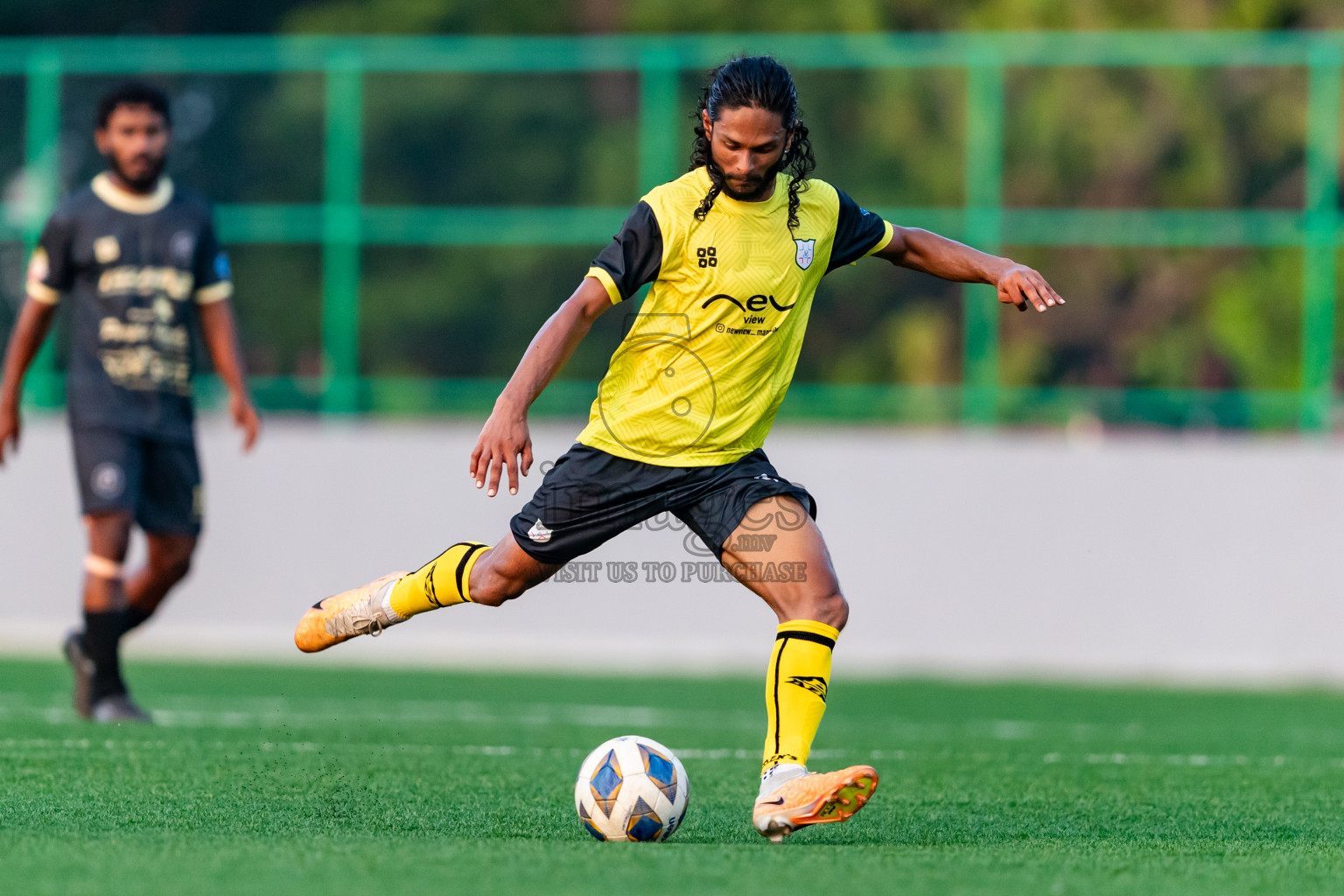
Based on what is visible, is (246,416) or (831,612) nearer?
(831,612)

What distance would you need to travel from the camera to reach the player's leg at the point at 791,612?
5.03 m

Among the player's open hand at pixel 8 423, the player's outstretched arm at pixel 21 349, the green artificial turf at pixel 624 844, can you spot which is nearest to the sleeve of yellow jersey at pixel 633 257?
the green artificial turf at pixel 624 844

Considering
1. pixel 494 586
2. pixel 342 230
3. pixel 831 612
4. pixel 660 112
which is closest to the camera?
pixel 831 612

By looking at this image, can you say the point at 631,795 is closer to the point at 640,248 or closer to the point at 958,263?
the point at 640,248

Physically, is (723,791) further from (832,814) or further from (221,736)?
(221,736)

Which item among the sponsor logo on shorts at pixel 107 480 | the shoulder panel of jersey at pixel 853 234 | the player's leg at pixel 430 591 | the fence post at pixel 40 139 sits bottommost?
the player's leg at pixel 430 591

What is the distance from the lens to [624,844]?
4809 millimetres

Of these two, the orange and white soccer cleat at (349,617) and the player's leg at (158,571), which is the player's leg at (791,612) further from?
the player's leg at (158,571)

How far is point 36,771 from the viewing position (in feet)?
19.2

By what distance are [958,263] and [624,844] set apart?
6.70 ft

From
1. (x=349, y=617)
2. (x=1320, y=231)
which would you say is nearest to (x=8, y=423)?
(x=349, y=617)

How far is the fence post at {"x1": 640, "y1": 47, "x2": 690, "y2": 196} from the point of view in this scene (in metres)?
13.2

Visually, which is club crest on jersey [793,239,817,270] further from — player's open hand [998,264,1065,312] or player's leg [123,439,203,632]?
player's leg [123,439,203,632]

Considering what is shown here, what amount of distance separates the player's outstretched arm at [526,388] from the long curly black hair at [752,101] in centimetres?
44
